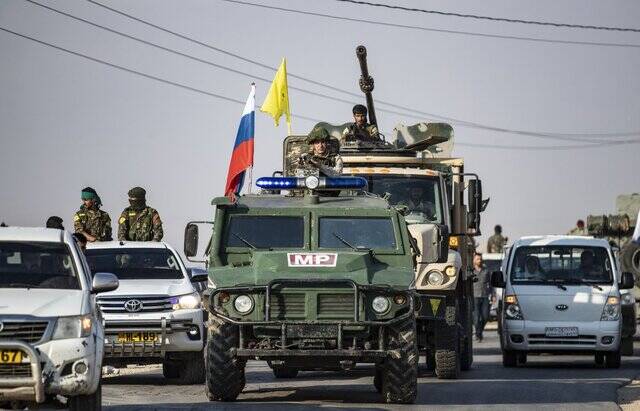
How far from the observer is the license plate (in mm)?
24312

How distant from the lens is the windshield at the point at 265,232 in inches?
683

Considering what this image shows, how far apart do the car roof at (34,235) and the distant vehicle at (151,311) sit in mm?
4464

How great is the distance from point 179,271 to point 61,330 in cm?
725

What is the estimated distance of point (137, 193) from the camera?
22219 millimetres

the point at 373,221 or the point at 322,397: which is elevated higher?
the point at 373,221

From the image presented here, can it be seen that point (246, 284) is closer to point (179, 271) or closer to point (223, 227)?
point (223, 227)

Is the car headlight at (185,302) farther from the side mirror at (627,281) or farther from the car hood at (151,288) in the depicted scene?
the side mirror at (627,281)

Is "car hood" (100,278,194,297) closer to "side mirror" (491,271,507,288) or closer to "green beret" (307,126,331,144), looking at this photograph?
"green beret" (307,126,331,144)

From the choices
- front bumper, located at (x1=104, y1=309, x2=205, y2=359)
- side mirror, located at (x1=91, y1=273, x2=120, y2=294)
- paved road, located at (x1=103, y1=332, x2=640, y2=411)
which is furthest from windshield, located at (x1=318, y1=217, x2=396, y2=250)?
side mirror, located at (x1=91, y1=273, x2=120, y2=294)

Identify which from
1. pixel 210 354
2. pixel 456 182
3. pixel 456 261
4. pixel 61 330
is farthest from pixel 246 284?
pixel 456 182

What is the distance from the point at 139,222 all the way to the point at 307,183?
5.47 metres

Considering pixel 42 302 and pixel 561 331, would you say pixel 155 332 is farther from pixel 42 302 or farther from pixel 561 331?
pixel 561 331

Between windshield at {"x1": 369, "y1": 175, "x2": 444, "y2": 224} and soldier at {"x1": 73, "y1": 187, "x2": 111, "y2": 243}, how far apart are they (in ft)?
12.3

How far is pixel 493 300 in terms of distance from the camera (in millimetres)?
43094
